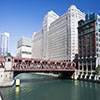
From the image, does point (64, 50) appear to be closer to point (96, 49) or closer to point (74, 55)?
point (74, 55)

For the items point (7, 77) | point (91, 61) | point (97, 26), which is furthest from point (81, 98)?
point (97, 26)

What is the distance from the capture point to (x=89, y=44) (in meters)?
94.9

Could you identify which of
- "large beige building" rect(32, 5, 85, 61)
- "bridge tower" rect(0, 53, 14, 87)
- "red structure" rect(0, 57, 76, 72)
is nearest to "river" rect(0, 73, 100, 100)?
"bridge tower" rect(0, 53, 14, 87)

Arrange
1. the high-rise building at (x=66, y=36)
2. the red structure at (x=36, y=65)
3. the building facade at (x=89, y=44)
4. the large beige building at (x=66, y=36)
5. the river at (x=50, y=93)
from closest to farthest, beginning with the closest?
the river at (x=50, y=93) → the red structure at (x=36, y=65) → the building facade at (x=89, y=44) → the high-rise building at (x=66, y=36) → the large beige building at (x=66, y=36)

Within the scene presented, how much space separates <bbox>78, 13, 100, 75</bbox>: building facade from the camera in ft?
295

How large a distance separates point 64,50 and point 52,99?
124m

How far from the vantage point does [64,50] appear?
15850 centimetres

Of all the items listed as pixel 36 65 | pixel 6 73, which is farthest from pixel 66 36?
pixel 6 73

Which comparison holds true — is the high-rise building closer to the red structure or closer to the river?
the red structure

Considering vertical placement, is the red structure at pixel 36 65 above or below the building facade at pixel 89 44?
below

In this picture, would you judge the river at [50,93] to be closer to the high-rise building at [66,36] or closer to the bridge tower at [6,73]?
the bridge tower at [6,73]

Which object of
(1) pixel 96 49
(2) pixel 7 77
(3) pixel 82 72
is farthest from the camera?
(3) pixel 82 72

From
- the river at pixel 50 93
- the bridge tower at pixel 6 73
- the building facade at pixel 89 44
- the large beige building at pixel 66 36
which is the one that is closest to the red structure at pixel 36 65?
the bridge tower at pixel 6 73

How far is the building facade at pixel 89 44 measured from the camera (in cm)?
8983
